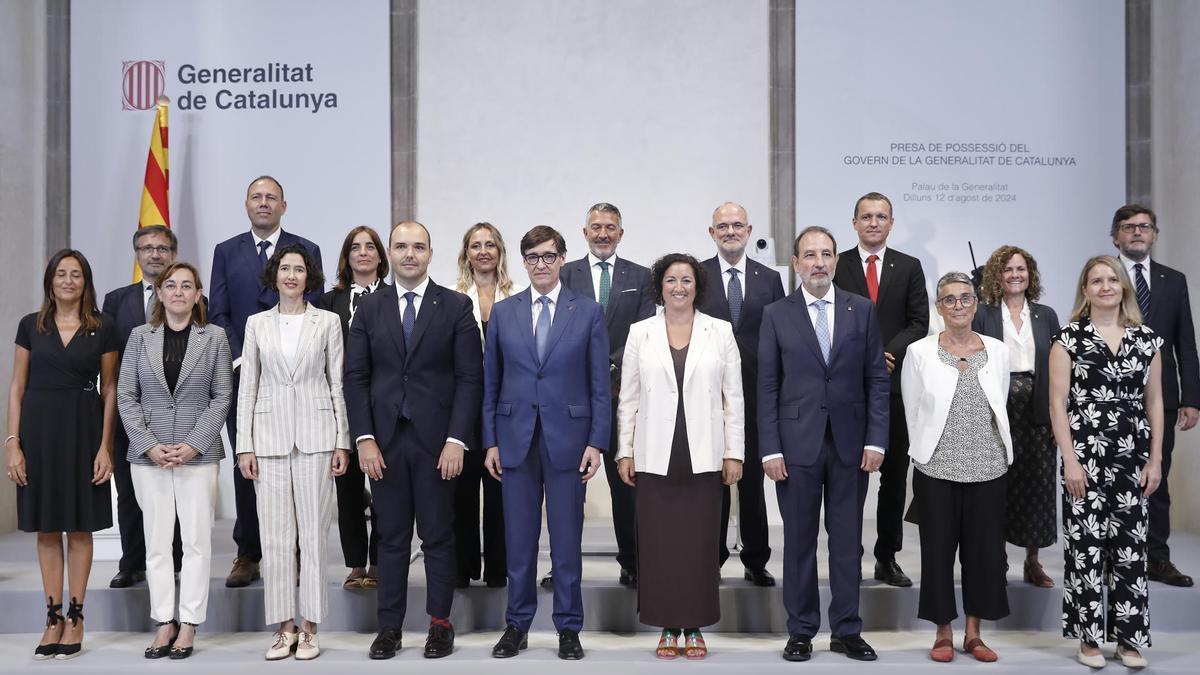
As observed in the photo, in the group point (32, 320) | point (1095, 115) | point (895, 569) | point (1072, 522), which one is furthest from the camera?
point (1095, 115)

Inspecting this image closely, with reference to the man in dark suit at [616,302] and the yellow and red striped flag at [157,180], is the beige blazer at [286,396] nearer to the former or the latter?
the man in dark suit at [616,302]

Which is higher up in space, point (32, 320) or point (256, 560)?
point (32, 320)

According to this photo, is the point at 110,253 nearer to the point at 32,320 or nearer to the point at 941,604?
the point at 32,320

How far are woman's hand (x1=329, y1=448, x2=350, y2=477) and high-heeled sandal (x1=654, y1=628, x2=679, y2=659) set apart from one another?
1.41m

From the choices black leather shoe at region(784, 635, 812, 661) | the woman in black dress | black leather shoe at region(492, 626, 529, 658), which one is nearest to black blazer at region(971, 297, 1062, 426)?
black leather shoe at region(784, 635, 812, 661)

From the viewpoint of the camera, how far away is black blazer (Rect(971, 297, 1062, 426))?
13.5ft

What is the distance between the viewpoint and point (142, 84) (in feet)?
21.1

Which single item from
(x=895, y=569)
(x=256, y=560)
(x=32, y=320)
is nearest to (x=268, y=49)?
(x=32, y=320)

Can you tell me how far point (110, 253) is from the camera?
643 centimetres

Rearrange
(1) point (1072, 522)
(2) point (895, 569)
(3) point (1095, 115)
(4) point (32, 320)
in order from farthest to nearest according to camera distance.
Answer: (3) point (1095, 115) → (2) point (895, 569) → (4) point (32, 320) → (1) point (1072, 522)

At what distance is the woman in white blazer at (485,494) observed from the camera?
13.8ft

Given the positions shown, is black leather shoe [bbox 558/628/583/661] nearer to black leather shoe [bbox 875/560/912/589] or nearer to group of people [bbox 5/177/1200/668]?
group of people [bbox 5/177/1200/668]

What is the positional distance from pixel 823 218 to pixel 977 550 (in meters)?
3.05

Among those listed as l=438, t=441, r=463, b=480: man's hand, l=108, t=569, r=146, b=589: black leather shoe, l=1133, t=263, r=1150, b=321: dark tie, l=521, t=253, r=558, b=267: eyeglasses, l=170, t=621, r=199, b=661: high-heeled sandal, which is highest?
l=521, t=253, r=558, b=267: eyeglasses
